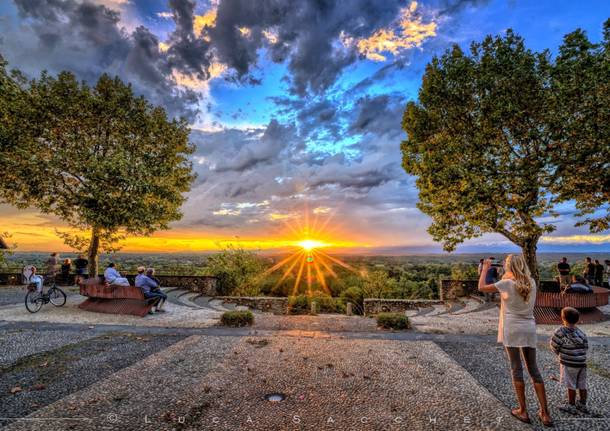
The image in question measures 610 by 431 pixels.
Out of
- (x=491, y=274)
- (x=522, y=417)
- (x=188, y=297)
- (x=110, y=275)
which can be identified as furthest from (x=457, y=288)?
(x=110, y=275)

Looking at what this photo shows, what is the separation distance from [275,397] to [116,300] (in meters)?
10.8

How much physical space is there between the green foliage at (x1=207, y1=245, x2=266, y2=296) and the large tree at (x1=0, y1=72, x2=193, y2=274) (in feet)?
30.8

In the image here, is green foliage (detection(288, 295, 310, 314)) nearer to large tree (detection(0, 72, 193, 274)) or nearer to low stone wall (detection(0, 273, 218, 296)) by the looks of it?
low stone wall (detection(0, 273, 218, 296))

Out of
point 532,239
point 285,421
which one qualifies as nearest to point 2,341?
point 285,421

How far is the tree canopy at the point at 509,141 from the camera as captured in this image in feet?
42.9

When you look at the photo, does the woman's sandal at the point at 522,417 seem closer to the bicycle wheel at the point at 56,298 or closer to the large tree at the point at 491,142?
the large tree at the point at 491,142

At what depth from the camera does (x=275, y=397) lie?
185 inches

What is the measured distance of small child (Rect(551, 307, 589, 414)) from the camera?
438 cm

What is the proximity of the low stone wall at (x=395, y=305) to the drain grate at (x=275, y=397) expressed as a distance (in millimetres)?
15356

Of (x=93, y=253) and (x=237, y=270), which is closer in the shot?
(x=93, y=253)

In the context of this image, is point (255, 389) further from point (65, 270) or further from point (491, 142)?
point (65, 270)

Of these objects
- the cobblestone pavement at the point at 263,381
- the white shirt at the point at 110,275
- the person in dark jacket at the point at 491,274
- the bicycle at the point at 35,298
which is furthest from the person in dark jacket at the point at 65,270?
the person in dark jacket at the point at 491,274

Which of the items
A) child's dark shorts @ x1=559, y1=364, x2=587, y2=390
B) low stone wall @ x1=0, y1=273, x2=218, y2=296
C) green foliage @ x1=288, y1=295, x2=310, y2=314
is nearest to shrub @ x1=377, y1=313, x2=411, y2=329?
child's dark shorts @ x1=559, y1=364, x2=587, y2=390

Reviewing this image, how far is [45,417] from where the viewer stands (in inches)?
158
